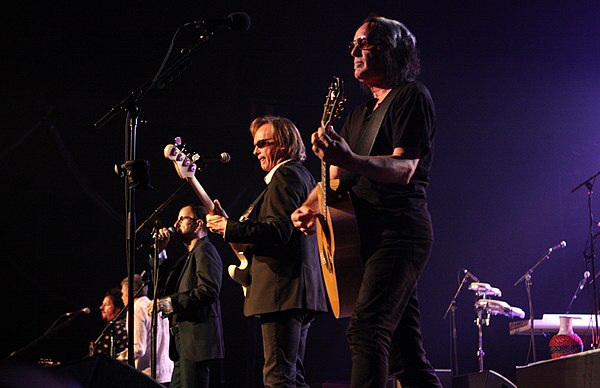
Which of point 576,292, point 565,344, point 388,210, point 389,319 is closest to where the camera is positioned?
point 389,319

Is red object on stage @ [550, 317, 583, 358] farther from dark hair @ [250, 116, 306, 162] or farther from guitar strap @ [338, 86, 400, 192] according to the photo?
guitar strap @ [338, 86, 400, 192]

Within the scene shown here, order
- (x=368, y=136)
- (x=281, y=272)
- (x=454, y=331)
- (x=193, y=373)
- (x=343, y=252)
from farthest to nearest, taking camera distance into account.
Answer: (x=454, y=331) < (x=193, y=373) < (x=281, y=272) < (x=368, y=136) < (x=343, y=252)

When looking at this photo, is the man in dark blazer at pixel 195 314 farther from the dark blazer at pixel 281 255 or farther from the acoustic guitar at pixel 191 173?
the dark blazer at pixel 281 255

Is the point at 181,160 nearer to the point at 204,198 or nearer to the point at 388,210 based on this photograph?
the point at 204,198

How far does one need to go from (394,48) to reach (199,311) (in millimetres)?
3070

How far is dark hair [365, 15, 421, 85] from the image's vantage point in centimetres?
363

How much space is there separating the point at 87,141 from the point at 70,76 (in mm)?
959

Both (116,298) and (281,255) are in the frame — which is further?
(116,298)

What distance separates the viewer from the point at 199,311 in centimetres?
593

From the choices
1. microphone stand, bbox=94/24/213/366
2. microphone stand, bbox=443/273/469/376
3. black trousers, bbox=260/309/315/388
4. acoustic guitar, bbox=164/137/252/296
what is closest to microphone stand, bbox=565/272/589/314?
microphone stand, bbox=443/273/469/376

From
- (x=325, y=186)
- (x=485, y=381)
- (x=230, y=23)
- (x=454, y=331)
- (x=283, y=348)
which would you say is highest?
(x=230, y=23)

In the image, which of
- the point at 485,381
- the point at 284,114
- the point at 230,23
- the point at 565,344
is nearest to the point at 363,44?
the point at 230,23

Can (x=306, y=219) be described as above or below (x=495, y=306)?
above

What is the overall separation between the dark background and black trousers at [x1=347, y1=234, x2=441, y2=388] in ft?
19.9
